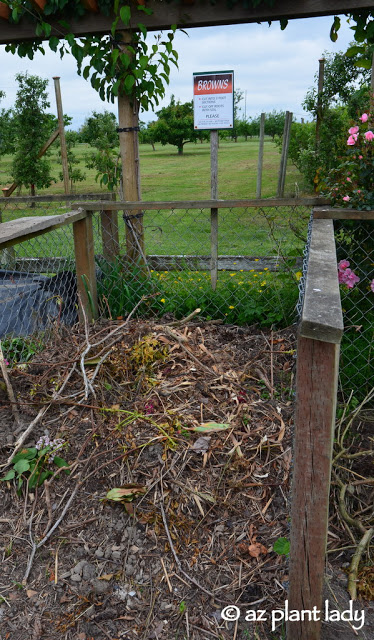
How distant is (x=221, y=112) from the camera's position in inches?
155

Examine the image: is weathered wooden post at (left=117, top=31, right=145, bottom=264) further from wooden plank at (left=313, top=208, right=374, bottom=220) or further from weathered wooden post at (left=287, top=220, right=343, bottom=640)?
weathered wooden post at (left=287, top=220, right=343, bottom=640)

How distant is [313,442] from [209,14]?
11.7ft

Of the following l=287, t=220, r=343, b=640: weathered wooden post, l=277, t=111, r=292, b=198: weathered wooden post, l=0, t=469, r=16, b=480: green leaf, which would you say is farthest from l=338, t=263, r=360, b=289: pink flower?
l=277, t=111, r=292, b=198: weathered wooden post

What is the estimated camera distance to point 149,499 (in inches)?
85.3

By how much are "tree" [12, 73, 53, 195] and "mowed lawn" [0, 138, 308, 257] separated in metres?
0.75

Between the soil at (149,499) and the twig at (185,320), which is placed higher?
the twig at (185,320)

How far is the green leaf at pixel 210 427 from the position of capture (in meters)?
2.39

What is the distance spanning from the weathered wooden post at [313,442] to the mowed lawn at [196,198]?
248 cm

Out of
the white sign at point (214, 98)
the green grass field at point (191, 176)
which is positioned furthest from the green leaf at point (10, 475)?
the green grass field at point (191, 176)

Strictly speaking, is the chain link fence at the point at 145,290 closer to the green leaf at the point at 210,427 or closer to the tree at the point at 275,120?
the green leaf at the point at 210,427

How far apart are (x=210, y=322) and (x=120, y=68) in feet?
6.91

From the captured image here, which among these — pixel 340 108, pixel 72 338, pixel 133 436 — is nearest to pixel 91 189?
pixel 340 108

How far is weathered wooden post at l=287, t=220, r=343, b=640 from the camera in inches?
49.6

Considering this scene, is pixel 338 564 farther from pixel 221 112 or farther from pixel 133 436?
pixel 221 112
